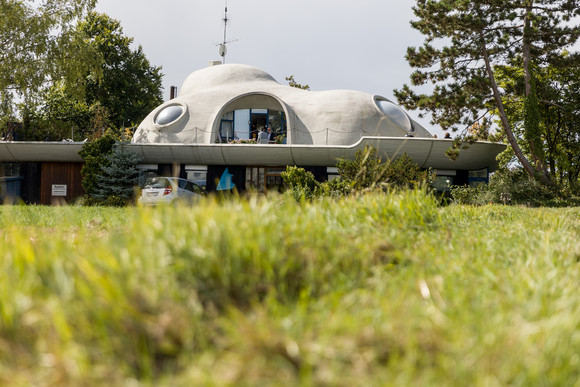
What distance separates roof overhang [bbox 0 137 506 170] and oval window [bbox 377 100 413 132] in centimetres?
380

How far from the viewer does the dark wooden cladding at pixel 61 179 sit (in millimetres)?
25062

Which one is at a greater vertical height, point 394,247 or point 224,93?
point 224,93

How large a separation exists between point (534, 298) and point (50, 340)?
2952 mm

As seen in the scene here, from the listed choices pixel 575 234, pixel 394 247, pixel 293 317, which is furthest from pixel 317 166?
pixel 293 317

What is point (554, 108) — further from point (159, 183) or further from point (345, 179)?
point (159, 183)

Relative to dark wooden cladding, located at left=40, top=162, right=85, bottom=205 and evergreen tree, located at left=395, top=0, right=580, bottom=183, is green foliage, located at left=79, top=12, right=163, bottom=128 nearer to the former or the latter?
dark wooden cladding, located at left=40, top=162, right=85, bottom=205

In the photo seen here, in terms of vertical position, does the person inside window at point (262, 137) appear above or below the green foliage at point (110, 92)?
below

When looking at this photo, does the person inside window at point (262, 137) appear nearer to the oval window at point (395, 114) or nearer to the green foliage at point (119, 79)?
the oval window at point (395, 114)

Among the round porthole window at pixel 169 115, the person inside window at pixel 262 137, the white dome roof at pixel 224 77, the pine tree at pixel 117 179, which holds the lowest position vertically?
the pine tree at pixel 117 179

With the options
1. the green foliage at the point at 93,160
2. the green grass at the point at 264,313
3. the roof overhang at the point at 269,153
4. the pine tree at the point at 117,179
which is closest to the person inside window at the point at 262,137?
the roof overhang at the point at 269,153

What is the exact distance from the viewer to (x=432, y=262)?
4.18 m

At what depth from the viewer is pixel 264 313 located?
2.56 metres

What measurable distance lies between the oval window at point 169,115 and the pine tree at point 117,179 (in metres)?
4.69

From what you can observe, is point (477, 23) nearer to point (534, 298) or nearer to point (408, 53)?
point (408, 53)
